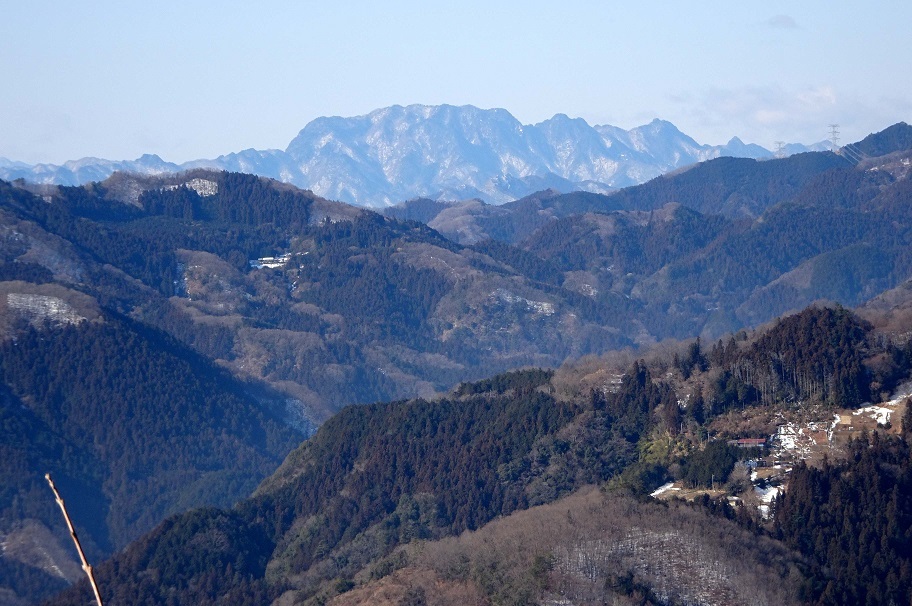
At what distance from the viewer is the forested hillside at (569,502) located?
83263mm

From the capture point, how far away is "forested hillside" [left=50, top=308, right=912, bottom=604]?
83.3m

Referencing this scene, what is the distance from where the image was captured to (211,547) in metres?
119

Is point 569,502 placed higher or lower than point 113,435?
higher

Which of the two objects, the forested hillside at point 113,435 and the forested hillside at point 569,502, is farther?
the forested hillside at point 113,435

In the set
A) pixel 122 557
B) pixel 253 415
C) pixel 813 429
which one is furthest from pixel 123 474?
pixel 813 429

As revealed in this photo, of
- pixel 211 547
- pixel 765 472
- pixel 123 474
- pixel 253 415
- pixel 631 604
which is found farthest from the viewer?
pixel 253 415

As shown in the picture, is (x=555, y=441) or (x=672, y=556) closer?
(x=672, y=556)

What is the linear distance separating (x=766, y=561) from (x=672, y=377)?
132ft

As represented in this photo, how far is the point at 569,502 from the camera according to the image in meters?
101

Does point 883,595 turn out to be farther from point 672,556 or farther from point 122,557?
point 122,557

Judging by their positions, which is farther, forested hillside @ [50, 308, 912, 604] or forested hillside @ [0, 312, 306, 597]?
forested hillside @ [0, 312, 306, 597]

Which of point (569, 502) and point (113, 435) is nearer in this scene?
point (569, 502)

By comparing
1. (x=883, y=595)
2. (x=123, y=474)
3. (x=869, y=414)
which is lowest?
(x=123, y=474)

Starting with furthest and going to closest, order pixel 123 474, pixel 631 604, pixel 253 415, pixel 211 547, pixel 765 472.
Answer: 1. pixel 253 415
2. pixel 123 474
3. pixel 211 547
4. pixel 765 472
5. pixel 631 604
